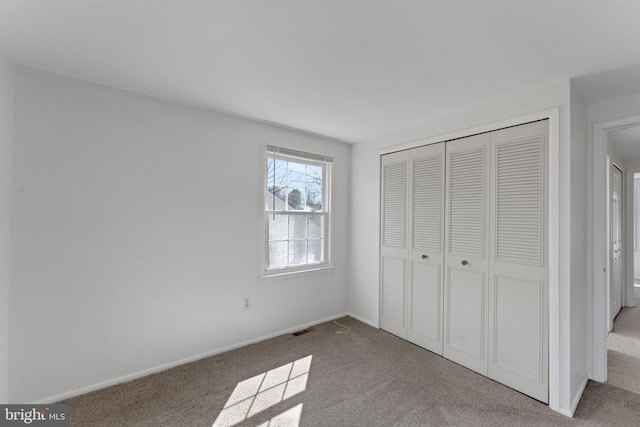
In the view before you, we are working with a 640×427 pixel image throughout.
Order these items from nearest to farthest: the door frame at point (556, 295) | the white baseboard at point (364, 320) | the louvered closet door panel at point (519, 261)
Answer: the door frame at point (556, 295)
the louvered closet door panel at point (519, 261)
the white baseboard at point (364, 320)

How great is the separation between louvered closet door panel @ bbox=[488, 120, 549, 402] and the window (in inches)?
75.3

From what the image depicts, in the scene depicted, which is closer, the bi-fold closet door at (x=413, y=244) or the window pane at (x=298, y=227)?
the bi-fold closet door at (x=413, y=244)

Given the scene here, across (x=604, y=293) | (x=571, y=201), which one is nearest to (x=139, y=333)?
(x=571, y=201)

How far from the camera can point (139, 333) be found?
2.34 meters

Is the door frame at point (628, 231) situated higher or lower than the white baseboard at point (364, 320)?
higher

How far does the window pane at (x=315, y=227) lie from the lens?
11.6 ft

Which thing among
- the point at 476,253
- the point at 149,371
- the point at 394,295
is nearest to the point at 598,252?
the point at 476,253

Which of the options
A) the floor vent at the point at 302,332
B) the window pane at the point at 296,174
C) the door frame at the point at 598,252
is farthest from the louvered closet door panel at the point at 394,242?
Answer: the door frame at the point at 598,252

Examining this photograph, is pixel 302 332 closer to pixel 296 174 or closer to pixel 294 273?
pixel 294 273

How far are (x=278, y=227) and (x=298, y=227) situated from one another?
278 mm

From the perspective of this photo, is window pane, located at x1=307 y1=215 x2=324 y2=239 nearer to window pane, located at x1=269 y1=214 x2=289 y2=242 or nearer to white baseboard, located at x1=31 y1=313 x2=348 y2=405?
window pane, located at x1=269 y1=214 x2=289 y2=242

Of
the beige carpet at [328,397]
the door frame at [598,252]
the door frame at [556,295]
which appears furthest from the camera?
the door frame at [598,252]

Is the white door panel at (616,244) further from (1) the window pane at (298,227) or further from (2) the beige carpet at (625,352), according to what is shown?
(1) the window pane at (298,227)

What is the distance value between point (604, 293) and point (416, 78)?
8.03 feet
